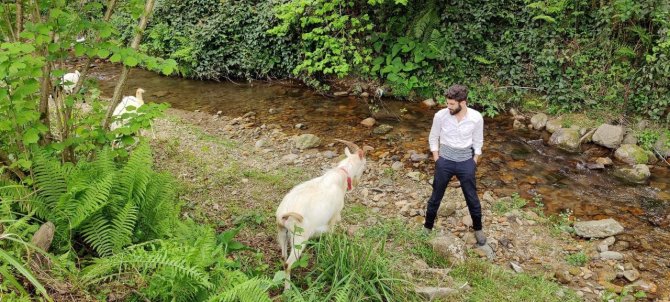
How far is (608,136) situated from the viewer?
32.6 feet

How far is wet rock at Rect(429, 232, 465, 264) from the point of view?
19.6 ft

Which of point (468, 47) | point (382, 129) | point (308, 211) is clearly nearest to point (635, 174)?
point (382, 129)

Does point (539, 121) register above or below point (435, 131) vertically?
below

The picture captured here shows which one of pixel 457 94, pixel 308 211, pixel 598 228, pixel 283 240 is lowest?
pixel 598 228

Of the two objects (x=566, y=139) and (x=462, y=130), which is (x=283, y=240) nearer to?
(x=462, y=130)

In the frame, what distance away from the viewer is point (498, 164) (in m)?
9.34

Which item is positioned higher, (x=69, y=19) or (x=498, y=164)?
(x=69, y=19)

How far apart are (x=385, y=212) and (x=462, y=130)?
2.23 meters

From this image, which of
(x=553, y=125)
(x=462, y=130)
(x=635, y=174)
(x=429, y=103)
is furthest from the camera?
(x=429, y=103)

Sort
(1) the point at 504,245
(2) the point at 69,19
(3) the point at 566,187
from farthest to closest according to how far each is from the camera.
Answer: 1. (3) the point at 566,187
2. (1) the point at 504,245
3. (2) the point at 69,19

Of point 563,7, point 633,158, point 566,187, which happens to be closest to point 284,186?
point 566,187

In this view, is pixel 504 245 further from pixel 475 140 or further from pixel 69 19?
pixel 69 19

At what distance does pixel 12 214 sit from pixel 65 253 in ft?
1.82

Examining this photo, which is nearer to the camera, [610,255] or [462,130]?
[462,130]
